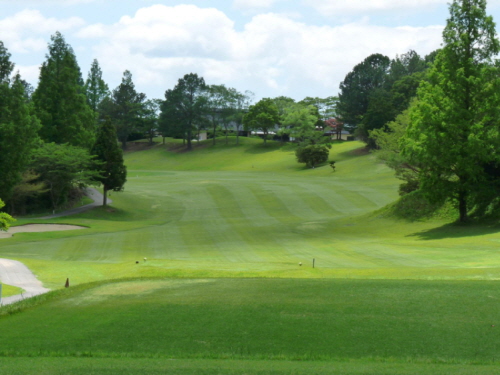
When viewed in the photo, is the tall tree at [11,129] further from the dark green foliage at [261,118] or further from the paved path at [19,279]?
the dark green foliage at [261,118]

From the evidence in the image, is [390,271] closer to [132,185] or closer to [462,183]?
[462,183]

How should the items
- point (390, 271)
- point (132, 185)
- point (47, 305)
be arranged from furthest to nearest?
point (132, 185) < point (390, 271) < point (47, 305)

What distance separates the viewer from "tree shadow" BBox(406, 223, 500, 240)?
35.9 m

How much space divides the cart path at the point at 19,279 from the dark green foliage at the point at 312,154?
77301mm

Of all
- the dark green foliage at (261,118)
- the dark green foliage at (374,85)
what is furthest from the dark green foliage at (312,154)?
the dark green foliage at (261,118)

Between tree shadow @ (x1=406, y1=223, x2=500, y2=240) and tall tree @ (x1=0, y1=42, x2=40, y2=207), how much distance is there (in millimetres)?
35031

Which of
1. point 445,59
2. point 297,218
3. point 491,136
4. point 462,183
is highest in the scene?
point 445,59

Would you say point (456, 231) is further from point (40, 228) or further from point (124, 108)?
point (124, 108)

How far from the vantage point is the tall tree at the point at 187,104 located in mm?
136500

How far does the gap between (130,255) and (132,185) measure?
49.1 m

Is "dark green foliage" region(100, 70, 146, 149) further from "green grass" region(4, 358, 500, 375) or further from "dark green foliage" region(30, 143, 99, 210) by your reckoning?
"green grass" region(4, 358, 500, 375)

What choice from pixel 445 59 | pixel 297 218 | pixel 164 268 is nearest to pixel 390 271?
pixel 164 268

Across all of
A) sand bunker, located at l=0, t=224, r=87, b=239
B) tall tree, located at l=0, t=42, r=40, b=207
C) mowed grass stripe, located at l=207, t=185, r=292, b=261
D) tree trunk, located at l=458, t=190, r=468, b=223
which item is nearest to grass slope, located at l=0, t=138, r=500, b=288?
mowed grass stripe, located at l=207, t=185, r=292, b=261

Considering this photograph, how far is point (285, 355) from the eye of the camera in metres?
12.4
